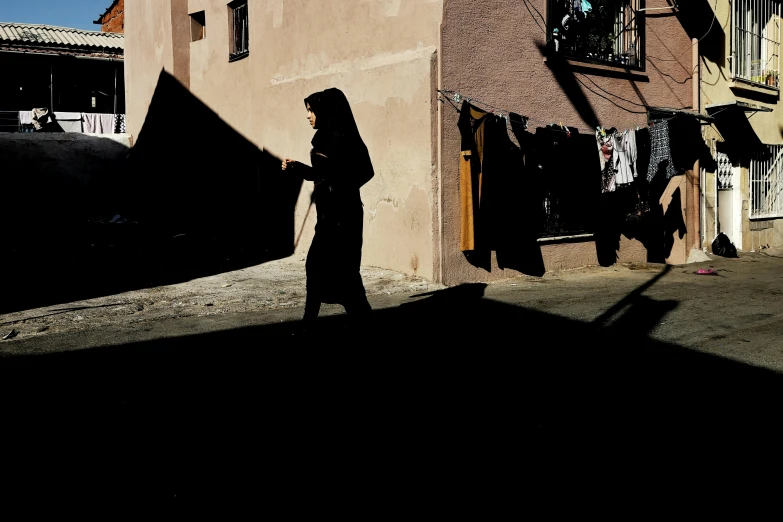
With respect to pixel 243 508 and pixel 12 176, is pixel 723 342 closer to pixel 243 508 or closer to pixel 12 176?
pixel 243 508

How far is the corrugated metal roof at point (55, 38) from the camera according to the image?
61.6 ft

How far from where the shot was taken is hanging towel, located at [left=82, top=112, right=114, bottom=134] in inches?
725

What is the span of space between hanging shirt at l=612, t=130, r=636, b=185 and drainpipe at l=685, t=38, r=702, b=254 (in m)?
2.44

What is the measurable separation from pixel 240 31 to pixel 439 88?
636 cm

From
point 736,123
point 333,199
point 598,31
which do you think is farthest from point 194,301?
point 736,123

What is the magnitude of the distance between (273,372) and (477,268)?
16.1ft

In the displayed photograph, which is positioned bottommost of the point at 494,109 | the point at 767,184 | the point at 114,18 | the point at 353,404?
the point at 353,404

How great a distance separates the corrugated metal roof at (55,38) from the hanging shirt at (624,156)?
1481cm

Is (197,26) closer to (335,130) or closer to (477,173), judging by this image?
(477,173)

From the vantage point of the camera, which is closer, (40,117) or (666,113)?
(666,113)

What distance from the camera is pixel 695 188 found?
39.7 feet

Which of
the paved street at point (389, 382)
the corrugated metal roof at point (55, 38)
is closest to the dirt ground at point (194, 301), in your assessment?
the paved street at point (389, 382)

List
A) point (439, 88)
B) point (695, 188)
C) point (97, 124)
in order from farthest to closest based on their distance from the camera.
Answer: point (97, 124) → point (695, 188) → point (439, 88)

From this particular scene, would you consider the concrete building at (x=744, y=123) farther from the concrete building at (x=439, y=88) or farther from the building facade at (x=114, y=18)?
the building facade at (x=114, y=18)
